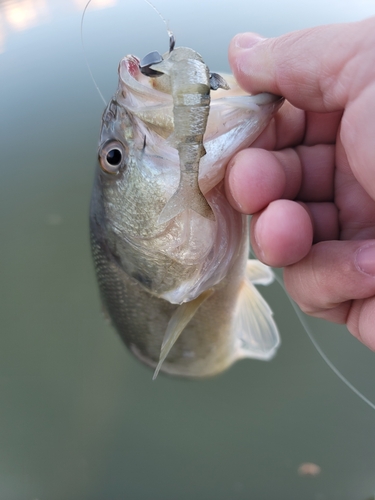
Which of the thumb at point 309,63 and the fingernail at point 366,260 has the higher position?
the thumb at point 309,63

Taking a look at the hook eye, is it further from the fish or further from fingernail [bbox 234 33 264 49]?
fingernail [bbox 234 33 264 49]

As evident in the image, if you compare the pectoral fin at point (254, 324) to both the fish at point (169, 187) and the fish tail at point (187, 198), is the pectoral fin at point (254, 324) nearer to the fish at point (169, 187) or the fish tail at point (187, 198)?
the fish at point (169, 187)

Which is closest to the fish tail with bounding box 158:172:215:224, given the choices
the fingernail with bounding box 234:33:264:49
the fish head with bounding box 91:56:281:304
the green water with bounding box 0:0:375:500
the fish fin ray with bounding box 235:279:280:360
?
the fish head with bounding box 91:56:281:304

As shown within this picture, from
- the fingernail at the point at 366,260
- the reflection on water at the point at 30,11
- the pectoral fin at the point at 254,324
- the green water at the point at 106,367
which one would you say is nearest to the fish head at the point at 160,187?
the fingernail at the point at 366,260

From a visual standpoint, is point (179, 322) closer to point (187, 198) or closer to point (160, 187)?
point (160, 187)

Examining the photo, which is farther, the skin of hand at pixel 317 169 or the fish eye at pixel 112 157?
the fish eye at pixel 112 157

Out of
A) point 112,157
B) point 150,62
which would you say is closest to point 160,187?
point 112,157
